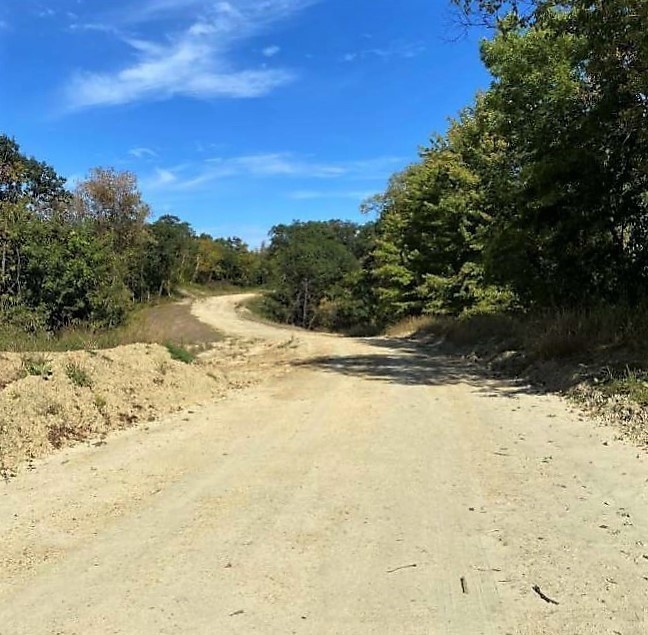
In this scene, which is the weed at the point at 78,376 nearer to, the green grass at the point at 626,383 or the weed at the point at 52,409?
the weed at the point at 52,409

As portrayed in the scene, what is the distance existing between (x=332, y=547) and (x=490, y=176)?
50.3 ft

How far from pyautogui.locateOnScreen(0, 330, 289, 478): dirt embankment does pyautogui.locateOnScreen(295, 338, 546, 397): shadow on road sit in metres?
3.25

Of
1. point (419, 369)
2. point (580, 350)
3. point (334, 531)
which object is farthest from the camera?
point (419, 369)

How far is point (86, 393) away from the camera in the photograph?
9.17m

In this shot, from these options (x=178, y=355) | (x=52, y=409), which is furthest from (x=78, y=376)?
(x=178, y=355)

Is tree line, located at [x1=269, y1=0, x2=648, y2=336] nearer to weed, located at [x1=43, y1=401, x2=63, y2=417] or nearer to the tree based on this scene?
weed, located at [x1=43, y1=401, x2=63, y2=417]

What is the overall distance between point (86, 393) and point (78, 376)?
1.21 feet

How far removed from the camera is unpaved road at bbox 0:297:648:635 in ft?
11.9

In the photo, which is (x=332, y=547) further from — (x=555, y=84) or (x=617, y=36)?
(x=555, y=84)

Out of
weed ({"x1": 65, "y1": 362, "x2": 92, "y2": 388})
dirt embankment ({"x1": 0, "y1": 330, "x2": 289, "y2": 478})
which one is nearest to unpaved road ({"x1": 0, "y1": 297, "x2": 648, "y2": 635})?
dirt embankment ({"x1": 0, "y1": 330, "x2": 289, "y2": 478})

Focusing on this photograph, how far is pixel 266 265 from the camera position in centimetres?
11512

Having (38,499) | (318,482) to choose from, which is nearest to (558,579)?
(318,482)

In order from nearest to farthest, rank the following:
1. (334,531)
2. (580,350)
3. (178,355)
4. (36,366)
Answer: (334,531) → (36,366) → (580,350) → (178,355)

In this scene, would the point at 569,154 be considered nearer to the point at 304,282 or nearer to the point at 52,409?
the point at 52,409
